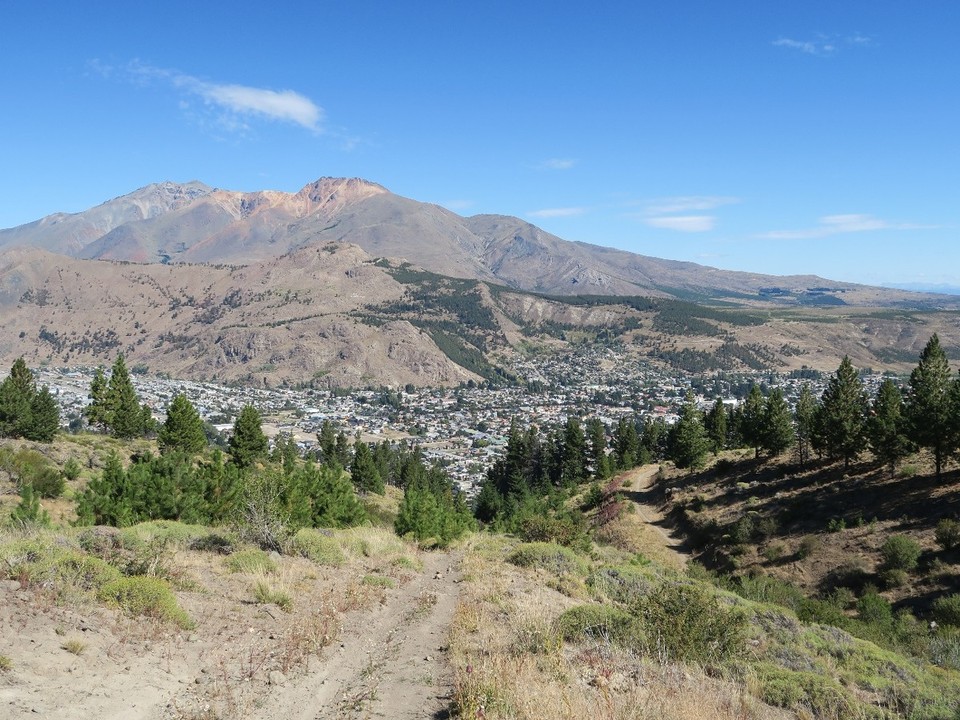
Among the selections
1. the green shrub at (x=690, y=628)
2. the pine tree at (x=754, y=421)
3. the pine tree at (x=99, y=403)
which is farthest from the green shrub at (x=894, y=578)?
the pine tree at (x=99, y=403)

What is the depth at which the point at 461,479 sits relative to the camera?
124938mm

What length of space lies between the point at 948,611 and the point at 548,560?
76.0 ft

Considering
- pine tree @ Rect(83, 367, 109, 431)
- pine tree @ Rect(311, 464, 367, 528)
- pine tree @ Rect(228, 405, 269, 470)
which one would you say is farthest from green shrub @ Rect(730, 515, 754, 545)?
pine tree @ Rect(83, 367, 109, 431)

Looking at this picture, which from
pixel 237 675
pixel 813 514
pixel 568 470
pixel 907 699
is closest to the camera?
pixel 237 675

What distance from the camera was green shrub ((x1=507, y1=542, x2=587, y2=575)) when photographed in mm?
22323

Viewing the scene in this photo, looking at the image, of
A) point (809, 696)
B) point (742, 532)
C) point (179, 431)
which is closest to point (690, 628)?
point (809, 696)

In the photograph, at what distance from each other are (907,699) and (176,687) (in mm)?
14265

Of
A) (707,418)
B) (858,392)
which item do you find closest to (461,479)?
(707,418)

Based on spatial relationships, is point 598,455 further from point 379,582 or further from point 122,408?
point 379,582

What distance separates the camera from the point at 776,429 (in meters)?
64.4

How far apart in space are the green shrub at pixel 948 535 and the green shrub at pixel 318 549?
125 feet

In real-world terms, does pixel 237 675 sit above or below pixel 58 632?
below

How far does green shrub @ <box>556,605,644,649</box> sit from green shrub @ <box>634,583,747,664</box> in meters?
0.28

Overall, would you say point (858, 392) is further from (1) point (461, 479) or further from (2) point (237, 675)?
(1) point (461, 479)
